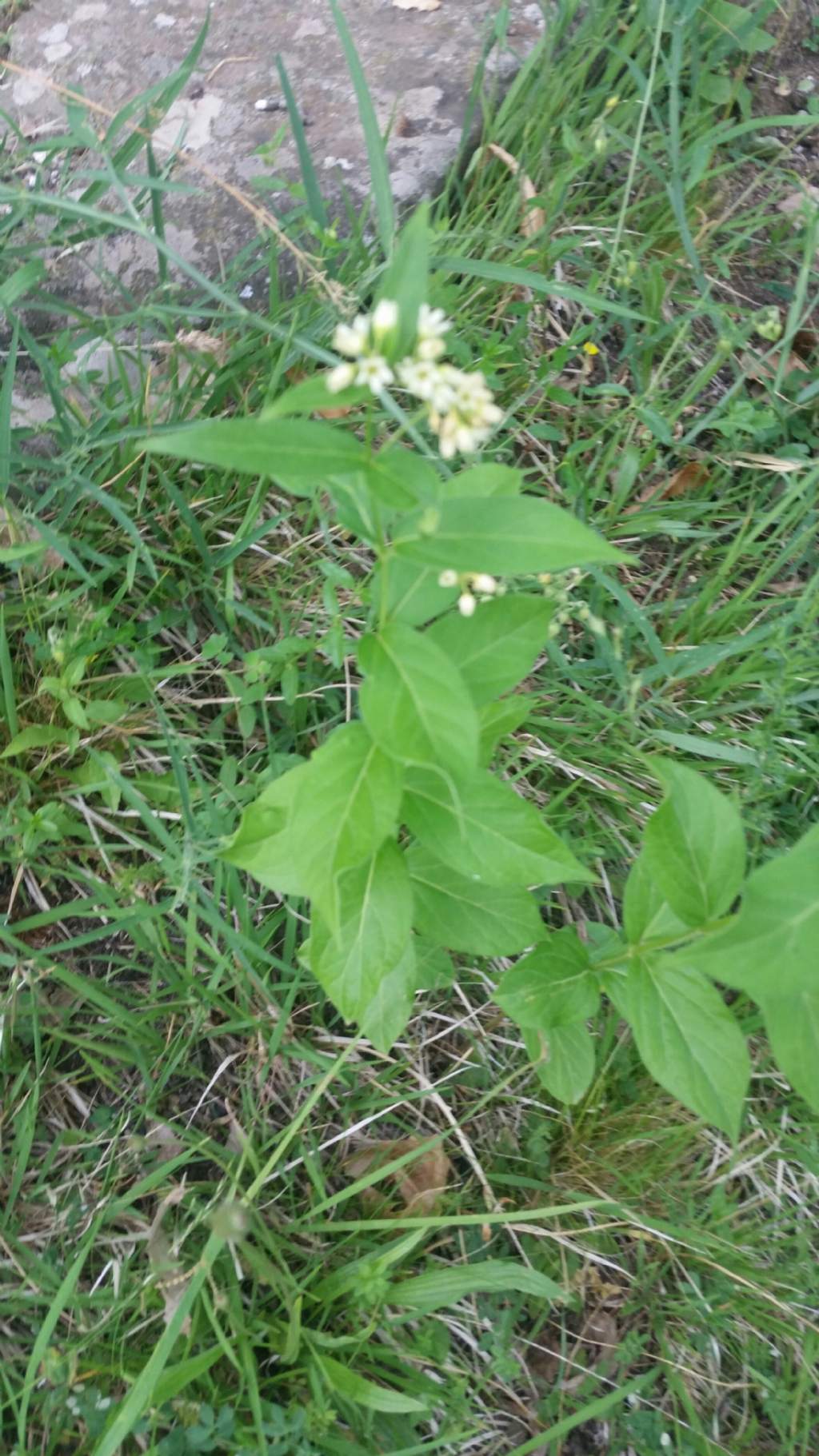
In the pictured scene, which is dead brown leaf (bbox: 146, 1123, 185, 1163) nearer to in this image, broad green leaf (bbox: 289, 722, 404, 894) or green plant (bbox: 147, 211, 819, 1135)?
green plant (bbox: 147, 211, 819, 1135)

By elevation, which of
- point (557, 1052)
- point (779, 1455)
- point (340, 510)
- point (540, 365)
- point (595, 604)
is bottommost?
A: point (779, 1455)

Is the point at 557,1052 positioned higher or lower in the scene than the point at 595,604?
lower

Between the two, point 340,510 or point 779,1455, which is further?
point 779,1455

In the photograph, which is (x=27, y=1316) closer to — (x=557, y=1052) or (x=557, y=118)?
(x=557, y=1052)

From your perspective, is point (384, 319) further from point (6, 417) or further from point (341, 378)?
point (6, 417)

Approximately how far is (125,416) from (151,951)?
1185 mm

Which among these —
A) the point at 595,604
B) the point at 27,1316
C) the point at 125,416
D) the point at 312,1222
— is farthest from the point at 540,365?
the point at 27,1316

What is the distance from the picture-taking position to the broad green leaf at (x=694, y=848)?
142 centimetres

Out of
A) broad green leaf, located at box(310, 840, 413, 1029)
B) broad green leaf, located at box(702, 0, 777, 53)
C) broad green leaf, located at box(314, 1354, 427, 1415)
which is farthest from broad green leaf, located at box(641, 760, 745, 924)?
broad green leaf, located at box(702, 0, 777, 53)

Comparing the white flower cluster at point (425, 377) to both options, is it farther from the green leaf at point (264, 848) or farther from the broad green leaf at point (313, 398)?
the green leaf at point (264, 848)

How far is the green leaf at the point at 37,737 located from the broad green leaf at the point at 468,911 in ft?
2.76

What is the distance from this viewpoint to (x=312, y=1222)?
1.90 meters

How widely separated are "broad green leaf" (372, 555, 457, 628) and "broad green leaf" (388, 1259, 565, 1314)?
1.23 m

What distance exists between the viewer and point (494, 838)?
1.39m
